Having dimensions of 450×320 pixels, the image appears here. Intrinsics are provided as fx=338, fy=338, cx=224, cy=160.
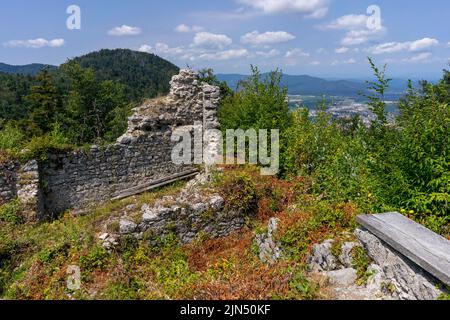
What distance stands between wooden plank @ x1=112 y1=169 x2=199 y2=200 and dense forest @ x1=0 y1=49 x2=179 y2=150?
1909 mm

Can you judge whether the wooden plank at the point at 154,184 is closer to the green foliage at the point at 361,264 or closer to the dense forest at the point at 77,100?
the dense forest at the point at 77,100

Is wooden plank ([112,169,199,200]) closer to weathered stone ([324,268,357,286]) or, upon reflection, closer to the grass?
the grass

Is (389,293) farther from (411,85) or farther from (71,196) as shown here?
(71,196)

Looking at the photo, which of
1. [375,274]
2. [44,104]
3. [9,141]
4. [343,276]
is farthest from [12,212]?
[44,104]

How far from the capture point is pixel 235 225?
8242 mm

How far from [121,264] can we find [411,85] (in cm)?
613

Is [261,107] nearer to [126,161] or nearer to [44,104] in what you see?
[126,161]

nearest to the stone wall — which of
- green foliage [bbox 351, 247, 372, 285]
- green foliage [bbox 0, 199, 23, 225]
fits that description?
green foliage [bbox 0, 199, 23, 225]

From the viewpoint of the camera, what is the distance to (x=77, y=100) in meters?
29.2

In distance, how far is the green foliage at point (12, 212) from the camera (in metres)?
8.89

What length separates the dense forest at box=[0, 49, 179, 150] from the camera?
13742mm

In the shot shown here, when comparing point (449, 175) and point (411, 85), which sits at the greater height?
point (411, 85)

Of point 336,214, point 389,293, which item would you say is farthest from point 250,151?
point 389,293

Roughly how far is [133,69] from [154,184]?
8010 centimetres
